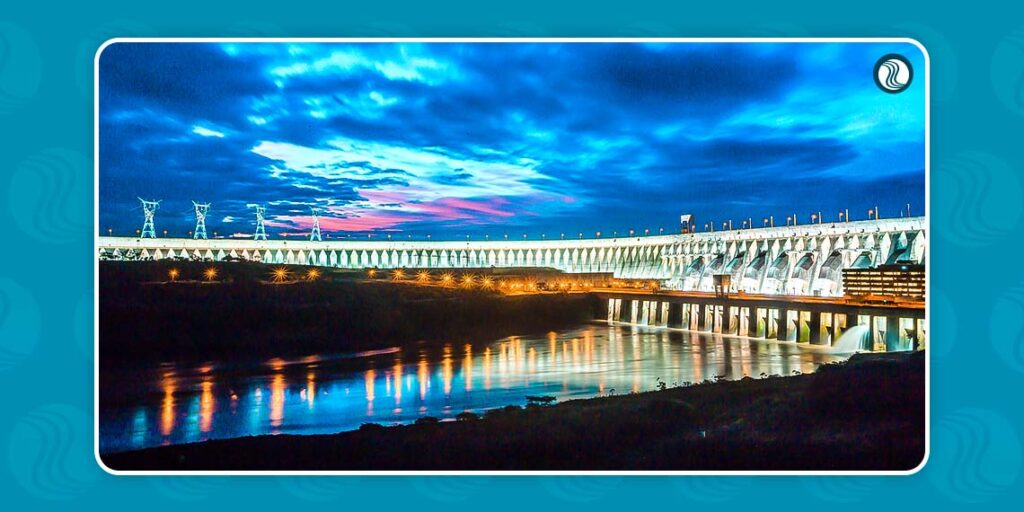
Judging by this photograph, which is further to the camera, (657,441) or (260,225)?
(260,225)

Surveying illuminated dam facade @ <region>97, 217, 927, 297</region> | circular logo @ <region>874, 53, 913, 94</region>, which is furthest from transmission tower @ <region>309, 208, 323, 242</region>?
circular logo @ <region>874, 53, 913, 94</region>

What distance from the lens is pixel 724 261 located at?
5801mm

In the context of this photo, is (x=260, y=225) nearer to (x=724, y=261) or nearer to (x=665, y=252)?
(x=665, y=252)

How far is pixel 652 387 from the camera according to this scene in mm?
4777

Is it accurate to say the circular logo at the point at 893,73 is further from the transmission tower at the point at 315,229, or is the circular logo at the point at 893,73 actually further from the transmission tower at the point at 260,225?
the transmission tower at the point at 260,225

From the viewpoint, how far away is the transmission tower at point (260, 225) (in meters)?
4.61

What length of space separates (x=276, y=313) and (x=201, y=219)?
96 cm

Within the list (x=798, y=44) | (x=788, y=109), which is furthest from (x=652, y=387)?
(x=798, y=44)

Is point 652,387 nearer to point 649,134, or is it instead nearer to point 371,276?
point 649,134

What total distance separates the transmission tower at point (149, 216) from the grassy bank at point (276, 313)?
1.01 ft

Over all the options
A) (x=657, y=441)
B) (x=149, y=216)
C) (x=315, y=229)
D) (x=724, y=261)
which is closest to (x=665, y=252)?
(x=724, y=261)

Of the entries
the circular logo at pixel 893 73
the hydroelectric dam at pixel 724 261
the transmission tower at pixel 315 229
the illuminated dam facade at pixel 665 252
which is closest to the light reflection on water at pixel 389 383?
the hydroelectric dam at pixel 724 261

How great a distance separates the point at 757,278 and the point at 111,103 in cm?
588

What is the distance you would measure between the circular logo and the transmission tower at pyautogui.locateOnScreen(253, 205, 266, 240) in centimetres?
478
